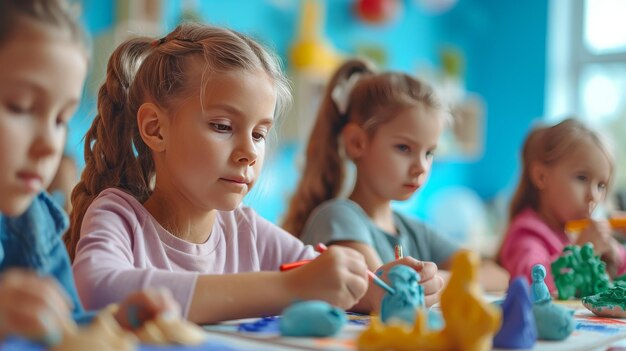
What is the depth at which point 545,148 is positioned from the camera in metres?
1.51

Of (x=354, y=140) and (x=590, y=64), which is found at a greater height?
(x=590, y=64)

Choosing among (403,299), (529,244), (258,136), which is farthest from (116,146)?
(529,244)

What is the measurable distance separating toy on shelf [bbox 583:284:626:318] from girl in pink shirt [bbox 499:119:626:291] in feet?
0.96

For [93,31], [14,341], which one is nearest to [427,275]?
[14,341]

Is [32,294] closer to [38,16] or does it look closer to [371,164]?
[38,16]

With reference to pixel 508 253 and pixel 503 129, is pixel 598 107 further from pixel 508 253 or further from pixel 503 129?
pixel 508 253

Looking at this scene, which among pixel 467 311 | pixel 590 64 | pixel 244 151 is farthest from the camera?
pixel 590 64

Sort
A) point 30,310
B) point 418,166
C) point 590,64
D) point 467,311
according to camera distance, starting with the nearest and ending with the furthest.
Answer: point 30,310 < point 467,311 < point 418,166 < point 590,64

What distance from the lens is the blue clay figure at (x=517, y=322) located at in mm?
687

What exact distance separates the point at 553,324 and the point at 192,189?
0.46m

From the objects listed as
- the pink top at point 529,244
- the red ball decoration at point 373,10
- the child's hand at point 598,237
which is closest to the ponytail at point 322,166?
the pink top at point 529,244

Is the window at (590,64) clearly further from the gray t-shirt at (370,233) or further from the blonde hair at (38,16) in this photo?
the blonde hair at (38,16)

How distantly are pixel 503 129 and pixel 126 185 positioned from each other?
12.3 ft

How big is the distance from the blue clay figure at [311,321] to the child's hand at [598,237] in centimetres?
77
